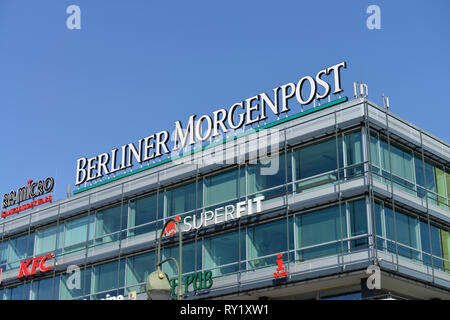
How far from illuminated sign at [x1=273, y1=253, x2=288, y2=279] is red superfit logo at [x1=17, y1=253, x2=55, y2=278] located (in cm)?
2088

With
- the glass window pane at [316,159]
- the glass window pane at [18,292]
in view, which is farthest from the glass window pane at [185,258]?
the glass window pane at [18,292]

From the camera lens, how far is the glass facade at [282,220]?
3834 centimetres

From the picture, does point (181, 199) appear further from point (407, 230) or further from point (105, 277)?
point (407, 230)

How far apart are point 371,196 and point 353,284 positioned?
195 inches

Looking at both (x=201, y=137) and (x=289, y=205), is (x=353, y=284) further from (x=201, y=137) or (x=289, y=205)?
(x=201, y=137)

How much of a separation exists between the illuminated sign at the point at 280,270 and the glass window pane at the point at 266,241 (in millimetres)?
473

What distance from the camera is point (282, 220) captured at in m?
40.8

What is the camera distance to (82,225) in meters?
52.4

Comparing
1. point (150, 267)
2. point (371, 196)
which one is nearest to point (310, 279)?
point (371, 196)

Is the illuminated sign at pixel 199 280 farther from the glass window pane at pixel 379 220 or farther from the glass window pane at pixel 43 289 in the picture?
the glass window pane at pixel 43 289

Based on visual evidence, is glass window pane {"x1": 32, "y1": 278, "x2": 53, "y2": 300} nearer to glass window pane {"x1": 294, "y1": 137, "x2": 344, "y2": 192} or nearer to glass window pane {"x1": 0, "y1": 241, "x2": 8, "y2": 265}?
glass window pane {"x1": 0, "y1": 241, "x2": 8, "y2": 265}
